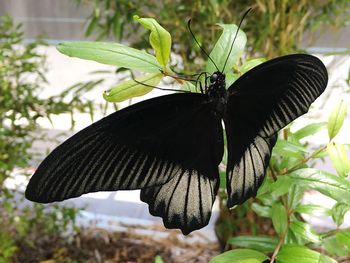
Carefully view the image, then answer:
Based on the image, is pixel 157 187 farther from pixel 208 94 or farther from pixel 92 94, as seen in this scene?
pixel 92 94

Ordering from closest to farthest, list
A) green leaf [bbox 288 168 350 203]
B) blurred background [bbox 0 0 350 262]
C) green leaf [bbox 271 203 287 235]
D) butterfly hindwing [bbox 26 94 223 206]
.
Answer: butterfly hindwing [bbox 26 94 223 206]
green leaf [bbox 288 168 350 203]
green leaf [bbox 271 203 287 235]
blurred background [bbox 0 0 350 262]

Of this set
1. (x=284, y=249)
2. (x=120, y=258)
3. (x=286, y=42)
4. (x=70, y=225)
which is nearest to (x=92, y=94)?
(x=70, y=225)

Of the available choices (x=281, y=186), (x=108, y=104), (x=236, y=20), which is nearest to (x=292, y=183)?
(x=281, y=186)

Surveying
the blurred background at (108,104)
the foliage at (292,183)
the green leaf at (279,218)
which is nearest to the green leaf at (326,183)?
the foliage at (292,183)

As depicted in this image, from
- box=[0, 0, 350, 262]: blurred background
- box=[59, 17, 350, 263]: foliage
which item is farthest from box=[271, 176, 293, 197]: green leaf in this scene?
box=[0, 0, 350, 262]: blurred background

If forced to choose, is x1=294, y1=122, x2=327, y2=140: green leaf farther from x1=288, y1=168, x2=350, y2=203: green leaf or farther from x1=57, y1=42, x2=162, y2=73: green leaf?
x1=57, y1=42, x2=162, y2=73: green leaf
